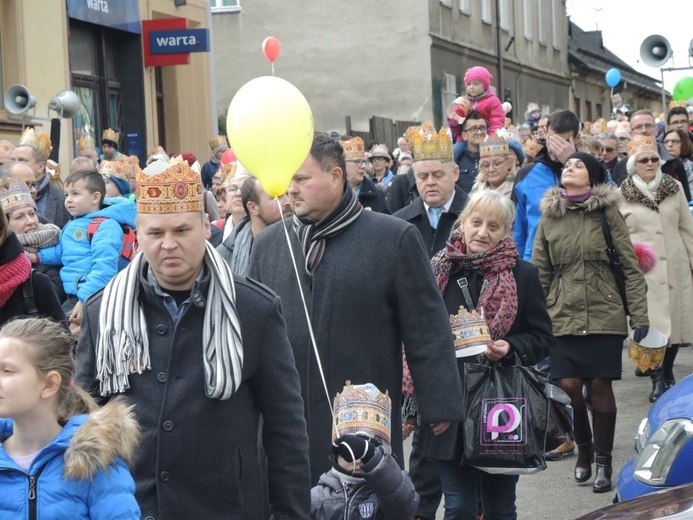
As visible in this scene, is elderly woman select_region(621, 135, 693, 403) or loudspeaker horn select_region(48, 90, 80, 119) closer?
elderly woman select_region(621, 135, 693, 403)

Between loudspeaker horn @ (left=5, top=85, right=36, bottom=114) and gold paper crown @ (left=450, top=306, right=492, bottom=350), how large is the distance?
11.1 metres

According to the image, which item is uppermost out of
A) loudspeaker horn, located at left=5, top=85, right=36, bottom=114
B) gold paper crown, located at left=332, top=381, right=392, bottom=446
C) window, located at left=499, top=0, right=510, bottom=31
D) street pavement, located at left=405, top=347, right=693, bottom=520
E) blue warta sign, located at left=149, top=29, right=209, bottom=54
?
window, located at left=499, top=0, right=510, bottom=31

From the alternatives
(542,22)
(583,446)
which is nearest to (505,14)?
(542,22)

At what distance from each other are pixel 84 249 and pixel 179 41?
49.5ft

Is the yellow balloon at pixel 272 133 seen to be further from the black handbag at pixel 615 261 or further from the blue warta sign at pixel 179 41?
the blue warta sign at pixel 179 41

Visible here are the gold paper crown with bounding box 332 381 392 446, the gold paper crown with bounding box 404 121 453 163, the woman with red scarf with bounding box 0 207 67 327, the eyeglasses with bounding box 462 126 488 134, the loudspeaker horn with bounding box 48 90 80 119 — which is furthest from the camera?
the loudspeaker horn with bounding box 48 90 80 119

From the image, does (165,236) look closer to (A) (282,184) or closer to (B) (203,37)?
(A) (282,184)

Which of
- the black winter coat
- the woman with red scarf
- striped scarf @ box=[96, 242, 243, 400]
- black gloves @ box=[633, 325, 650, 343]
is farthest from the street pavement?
striped scarf @ box=[96, 242, 243, 400]

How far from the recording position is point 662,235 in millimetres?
10531

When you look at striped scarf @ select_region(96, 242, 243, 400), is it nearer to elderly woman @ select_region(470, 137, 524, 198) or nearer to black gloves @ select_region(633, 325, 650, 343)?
black gloves @ select_region(633, 325, 650, 343)

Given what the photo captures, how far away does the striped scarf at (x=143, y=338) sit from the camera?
402cm

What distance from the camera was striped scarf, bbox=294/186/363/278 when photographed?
18.1ft

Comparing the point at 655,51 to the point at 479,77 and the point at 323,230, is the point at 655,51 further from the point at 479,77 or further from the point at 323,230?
the point at 323,230

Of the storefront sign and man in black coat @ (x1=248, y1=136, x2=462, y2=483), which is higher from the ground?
the storefront sign
